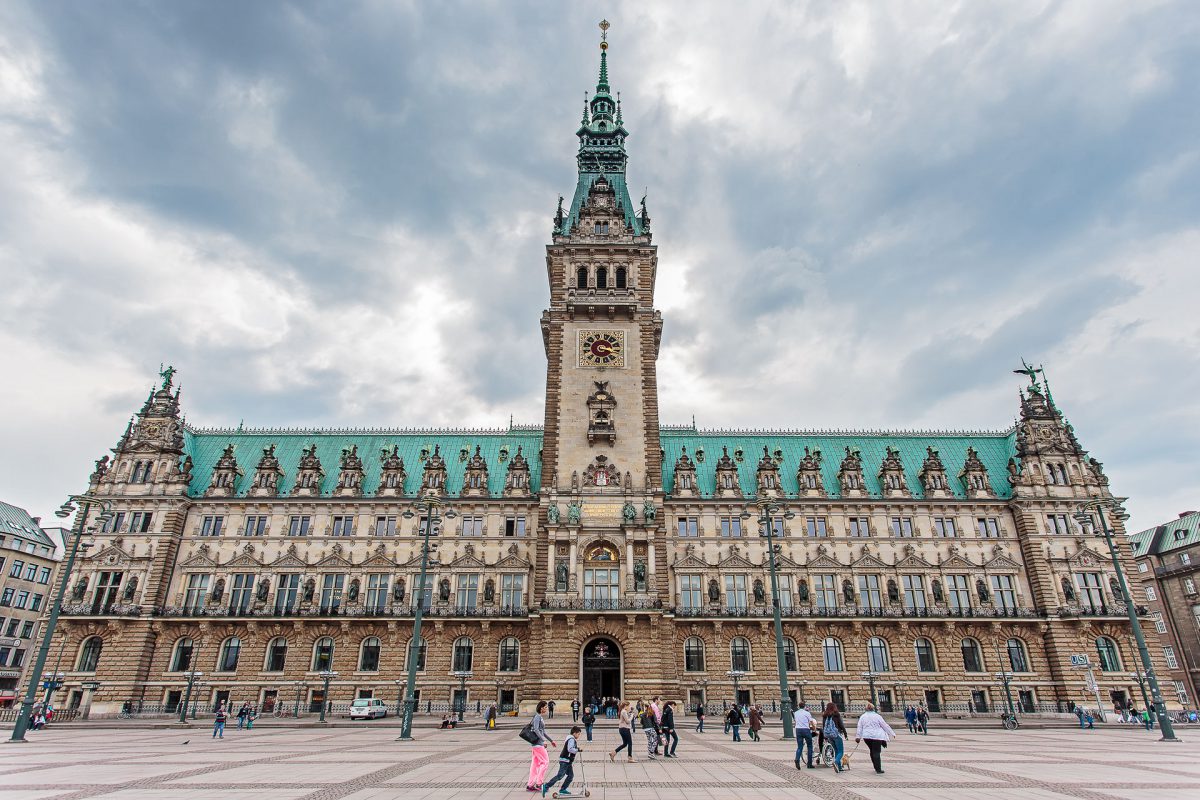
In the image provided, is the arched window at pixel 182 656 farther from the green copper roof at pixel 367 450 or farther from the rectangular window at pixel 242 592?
the green copper roof at pixel 367 450

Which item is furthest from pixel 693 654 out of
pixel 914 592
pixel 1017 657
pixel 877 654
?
pixel 1017 657

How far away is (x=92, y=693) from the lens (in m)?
54.2

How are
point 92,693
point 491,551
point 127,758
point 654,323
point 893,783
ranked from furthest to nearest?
point 654,323
point 491,551
point 92,693
point 127,758
point 893,783

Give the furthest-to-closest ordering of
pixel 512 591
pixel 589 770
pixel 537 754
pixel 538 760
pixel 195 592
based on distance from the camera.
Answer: pixel 512 591
pixel 195 592
pixel 589 770
pixel 537 754
pixel 538 760

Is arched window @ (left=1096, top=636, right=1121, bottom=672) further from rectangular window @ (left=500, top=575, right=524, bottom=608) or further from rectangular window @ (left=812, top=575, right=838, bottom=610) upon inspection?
rectangular window @ (left=500, top=575, right=524, bottom=608)

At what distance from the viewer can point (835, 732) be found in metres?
21.7

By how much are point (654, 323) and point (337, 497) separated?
34996 millimetres

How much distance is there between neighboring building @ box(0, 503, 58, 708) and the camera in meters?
75.7

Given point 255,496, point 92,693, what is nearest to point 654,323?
point 255,496

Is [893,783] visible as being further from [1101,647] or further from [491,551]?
[1101,647]

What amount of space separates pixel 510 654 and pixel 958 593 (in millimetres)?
39978

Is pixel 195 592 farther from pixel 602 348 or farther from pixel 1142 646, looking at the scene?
pixel 1142 646

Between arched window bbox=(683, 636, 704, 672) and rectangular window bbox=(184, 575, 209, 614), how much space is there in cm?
4251

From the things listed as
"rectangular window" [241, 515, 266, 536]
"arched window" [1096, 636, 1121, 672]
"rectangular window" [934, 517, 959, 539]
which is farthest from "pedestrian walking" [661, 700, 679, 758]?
"arched window" [1096, 636, 1121, 672]
